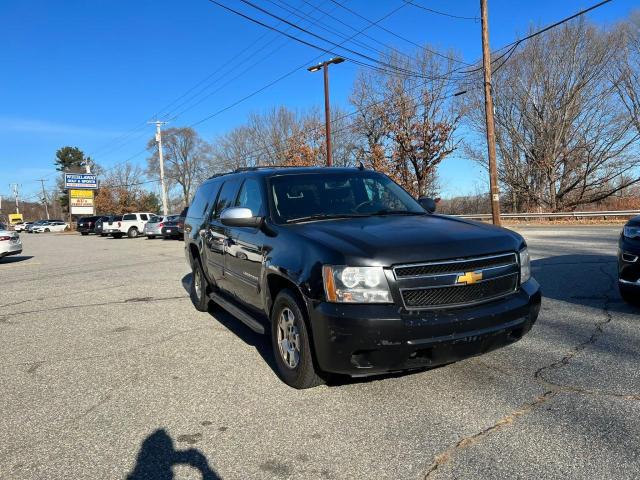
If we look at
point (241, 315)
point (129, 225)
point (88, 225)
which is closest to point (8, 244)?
point (241, 315)

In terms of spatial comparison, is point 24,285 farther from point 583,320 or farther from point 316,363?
point 583,320

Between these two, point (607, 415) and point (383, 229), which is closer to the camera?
point (607, 415)

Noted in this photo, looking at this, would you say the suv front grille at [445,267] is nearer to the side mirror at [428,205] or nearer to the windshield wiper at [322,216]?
the windshield wiper at [322,216]

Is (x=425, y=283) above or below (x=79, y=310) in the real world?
above

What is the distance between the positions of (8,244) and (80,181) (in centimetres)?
5080

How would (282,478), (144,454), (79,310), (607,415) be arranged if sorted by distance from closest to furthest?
(282,478)
(144,454)
(607,415)
(79,310)

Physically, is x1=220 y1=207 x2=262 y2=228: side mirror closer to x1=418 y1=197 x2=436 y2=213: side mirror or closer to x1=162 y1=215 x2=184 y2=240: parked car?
x1=418 y1=197 x2=436 y2=213: side mirror

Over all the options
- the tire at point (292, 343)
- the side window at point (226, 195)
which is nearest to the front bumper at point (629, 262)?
the tire at point (292, 343)

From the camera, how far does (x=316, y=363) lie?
3.62 m

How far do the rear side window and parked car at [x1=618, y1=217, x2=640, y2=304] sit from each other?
4.96 m

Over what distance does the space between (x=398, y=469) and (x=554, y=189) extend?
112 feet

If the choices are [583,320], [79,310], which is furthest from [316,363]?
[79,310]

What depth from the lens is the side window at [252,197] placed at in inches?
186

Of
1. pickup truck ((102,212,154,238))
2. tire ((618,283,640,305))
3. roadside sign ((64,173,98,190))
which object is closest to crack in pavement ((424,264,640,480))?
tire ((618,283,640,305))
